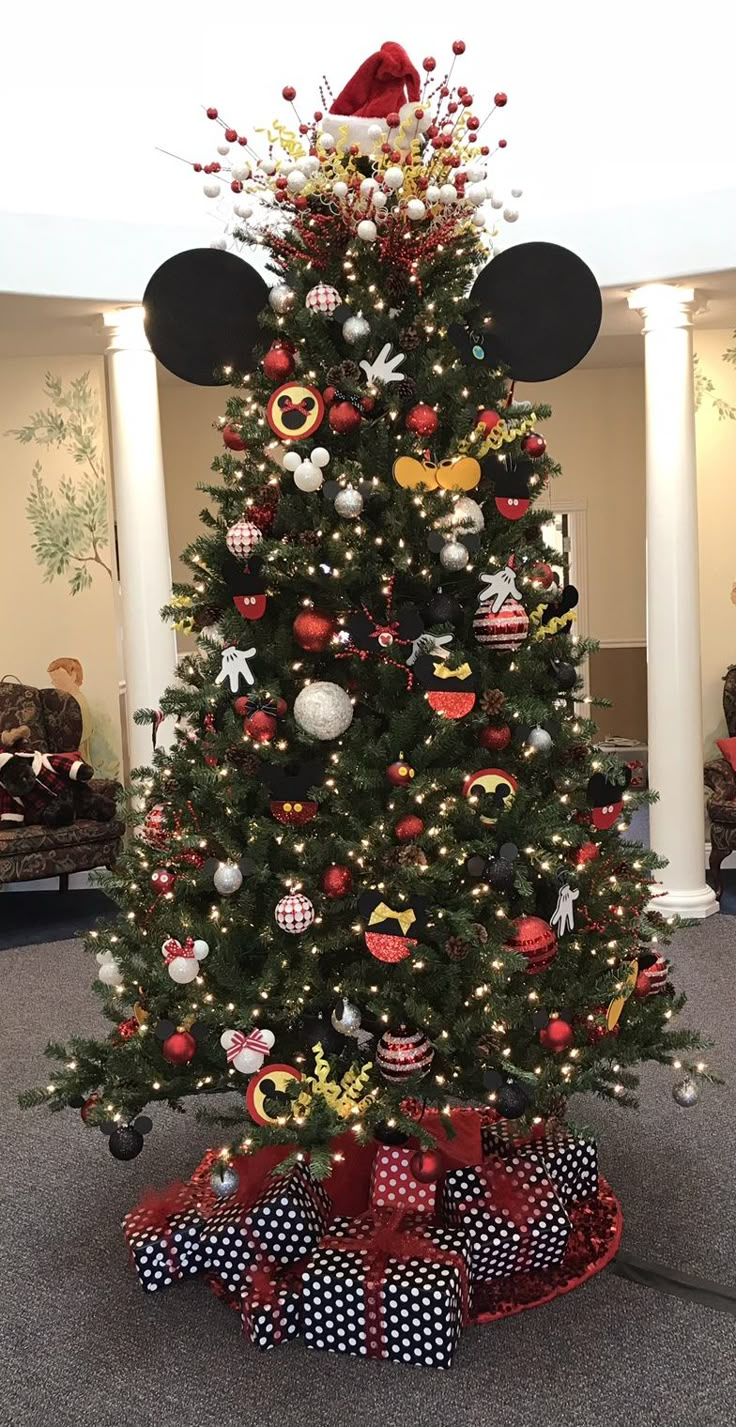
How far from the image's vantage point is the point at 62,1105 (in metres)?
2.97

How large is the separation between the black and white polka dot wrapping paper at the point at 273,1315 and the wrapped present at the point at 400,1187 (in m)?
0.29

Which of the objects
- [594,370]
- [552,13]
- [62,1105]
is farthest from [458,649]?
[594,370]

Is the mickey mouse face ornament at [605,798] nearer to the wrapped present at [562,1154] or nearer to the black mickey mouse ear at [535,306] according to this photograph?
the wrapped present at [562,1154]

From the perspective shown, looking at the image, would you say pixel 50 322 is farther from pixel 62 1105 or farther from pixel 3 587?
pixel 62 1105

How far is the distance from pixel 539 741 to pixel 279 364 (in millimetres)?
1002

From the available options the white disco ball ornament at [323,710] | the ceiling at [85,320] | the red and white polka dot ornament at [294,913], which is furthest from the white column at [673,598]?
the red and white polka dot ornament at [294,913]

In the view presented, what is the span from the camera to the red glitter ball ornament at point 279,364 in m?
2.77

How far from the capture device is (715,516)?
6875mm

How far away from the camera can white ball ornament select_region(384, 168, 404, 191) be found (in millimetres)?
2594

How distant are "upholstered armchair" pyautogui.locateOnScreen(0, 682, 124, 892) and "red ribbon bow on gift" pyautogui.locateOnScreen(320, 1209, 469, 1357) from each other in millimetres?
3559

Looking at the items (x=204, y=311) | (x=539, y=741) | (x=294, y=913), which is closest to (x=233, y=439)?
(x=204, y=311)

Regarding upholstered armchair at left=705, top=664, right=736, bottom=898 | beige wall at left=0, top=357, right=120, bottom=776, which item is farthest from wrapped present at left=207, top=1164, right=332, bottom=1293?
beige wall at left=0, top=357, right=120, bottom=776

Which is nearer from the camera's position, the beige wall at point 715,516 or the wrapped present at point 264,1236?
the wrapped present at point 264,1236

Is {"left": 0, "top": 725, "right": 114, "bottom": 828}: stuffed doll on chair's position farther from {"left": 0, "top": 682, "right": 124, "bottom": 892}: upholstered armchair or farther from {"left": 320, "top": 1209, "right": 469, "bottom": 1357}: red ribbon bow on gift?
{"left": 320, "top": 1209, "right": 469, "bottom": 1357}: red ribbon bow on gift
